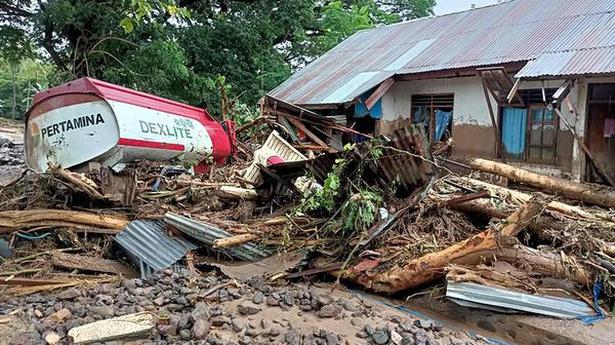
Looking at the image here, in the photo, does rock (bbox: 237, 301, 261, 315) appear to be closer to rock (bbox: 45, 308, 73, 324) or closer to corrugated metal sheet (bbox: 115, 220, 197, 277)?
rock (bbox: 45, 308, 73, 324)

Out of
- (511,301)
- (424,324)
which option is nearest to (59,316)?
(424,324)

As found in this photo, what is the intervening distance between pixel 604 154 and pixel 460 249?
594 cm

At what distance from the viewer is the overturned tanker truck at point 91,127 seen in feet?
27.0

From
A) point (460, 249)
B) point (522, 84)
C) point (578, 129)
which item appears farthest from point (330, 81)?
point (460, 249)

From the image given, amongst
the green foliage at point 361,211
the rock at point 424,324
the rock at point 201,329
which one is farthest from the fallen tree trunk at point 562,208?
the rock at point 201,329

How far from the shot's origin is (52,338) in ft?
12.9

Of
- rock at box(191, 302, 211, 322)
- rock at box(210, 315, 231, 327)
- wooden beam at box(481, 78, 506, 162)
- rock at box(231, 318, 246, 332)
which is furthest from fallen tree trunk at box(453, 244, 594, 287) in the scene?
wooden beam at box(481, 78, 506, 162)

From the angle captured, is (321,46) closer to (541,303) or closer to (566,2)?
(566,2)

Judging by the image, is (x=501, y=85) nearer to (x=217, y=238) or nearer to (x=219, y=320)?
(x=217, y=238)

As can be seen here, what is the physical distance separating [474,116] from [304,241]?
652cm

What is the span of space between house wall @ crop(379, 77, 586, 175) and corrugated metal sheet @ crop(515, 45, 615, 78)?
61cm

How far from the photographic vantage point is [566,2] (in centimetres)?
1162

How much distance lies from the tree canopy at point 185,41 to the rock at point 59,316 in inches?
237

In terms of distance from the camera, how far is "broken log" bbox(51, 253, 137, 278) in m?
5.71
